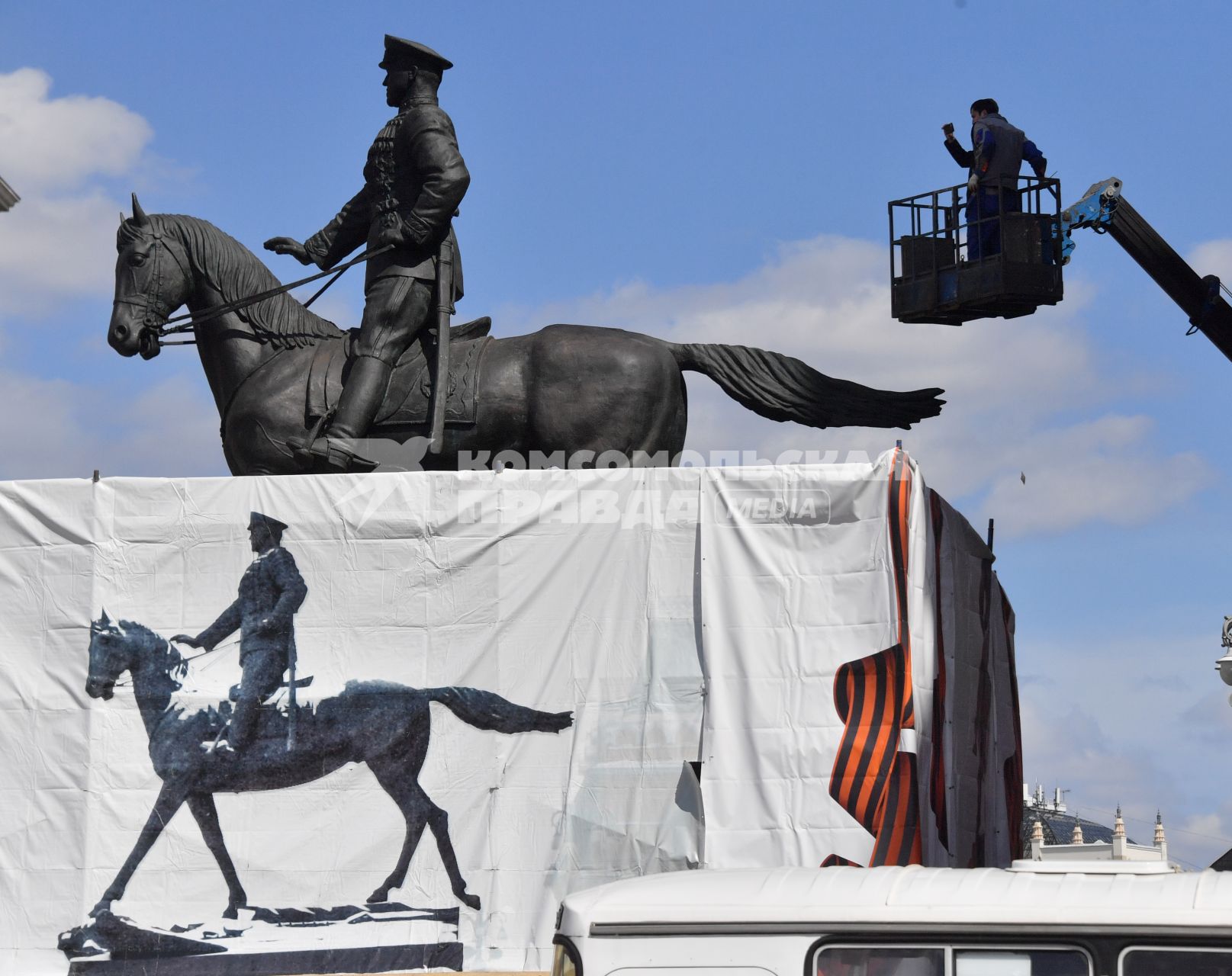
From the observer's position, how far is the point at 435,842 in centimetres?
1341

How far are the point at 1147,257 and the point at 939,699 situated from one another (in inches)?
415

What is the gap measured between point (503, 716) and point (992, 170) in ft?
31.5

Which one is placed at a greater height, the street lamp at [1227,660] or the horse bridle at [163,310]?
the horse bridle at [163,310]

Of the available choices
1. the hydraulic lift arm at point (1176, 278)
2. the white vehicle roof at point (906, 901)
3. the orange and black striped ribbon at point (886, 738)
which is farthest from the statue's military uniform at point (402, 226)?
the hydraulic lift arm at point (1176, 278)

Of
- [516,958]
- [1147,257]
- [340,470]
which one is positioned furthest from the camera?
[1147,257]

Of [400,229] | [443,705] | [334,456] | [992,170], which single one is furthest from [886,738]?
[992,170]

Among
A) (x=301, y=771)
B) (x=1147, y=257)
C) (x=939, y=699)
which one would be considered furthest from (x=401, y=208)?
(x=1147, y=257)

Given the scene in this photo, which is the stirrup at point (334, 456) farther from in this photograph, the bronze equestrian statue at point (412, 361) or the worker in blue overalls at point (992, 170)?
the worker in blue overalls at point (992, 170)

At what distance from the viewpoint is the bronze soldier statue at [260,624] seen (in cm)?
1377

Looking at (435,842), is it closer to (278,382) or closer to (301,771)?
(301,771)

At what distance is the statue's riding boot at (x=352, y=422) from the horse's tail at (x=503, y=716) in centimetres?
245

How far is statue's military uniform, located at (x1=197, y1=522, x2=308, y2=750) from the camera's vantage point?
45.2 feet

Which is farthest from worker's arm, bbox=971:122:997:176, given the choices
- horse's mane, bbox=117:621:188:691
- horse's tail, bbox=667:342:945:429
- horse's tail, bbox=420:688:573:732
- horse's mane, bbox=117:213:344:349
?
horse's mane, bbox=117:621:188:691

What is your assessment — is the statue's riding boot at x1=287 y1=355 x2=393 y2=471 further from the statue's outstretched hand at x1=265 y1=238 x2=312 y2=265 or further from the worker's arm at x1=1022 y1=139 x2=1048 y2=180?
the worker's arm at x1=1022 y1=139 x2=1048 y2=180
